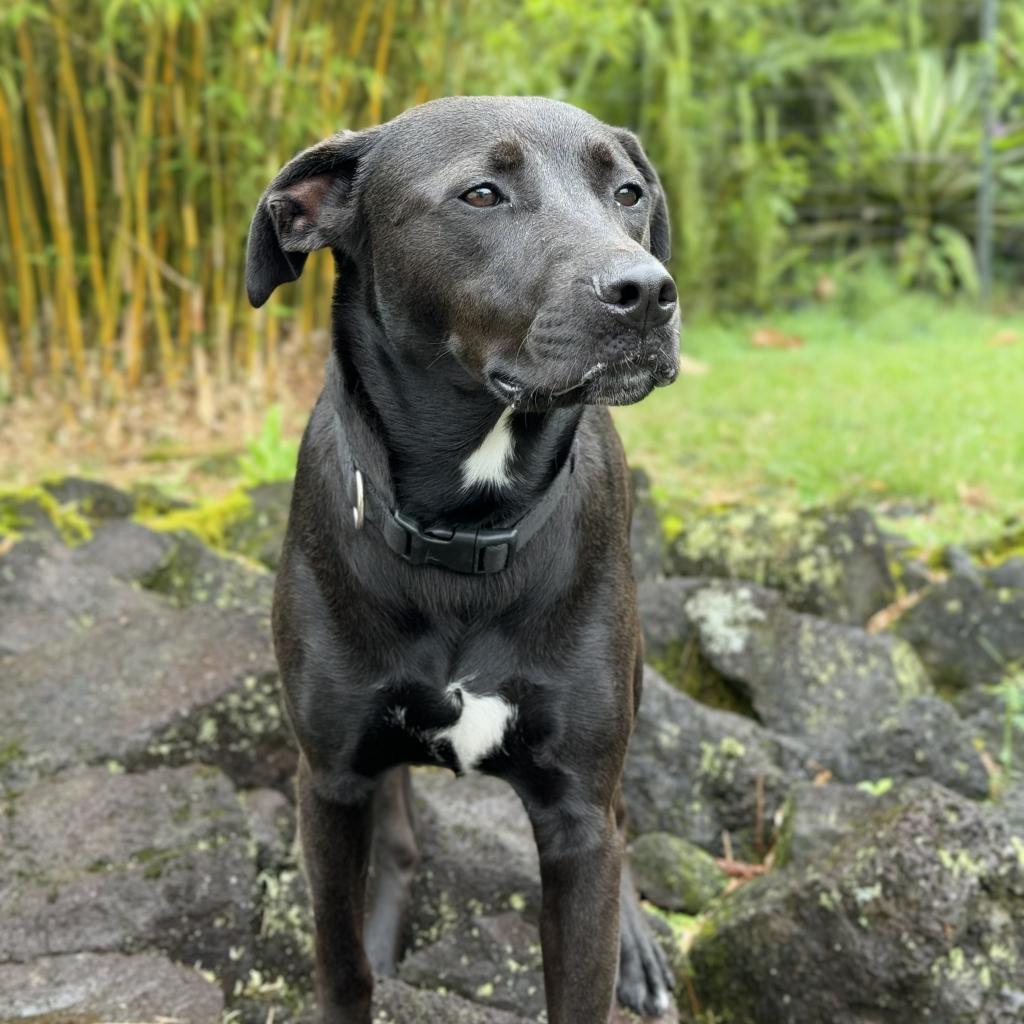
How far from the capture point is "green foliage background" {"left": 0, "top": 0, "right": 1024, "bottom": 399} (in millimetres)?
6316

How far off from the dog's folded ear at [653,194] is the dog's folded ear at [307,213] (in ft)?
1.75

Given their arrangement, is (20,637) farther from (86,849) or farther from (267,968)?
(267,968)

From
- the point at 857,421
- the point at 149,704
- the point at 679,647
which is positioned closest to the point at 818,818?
the point at 679,647

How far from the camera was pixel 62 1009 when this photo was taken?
248cm

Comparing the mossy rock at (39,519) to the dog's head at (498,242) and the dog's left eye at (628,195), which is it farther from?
the dog's left eye at (628,195)

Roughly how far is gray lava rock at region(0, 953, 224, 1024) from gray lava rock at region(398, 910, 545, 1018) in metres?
0.48

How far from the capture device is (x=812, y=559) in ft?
14.5

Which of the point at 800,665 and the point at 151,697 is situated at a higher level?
the point at 151,697

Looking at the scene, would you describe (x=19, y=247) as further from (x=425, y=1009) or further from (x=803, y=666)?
(x=425, y=1009)

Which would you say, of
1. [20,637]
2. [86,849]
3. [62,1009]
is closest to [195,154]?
[20,637]

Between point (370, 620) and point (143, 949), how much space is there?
0.89 metres

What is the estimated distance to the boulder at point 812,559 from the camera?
4.40 meters

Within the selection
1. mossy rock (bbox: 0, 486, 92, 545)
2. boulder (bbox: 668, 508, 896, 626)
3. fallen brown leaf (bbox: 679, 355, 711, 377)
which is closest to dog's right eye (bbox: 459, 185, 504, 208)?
boulder (bbox: 668, 508, 896, 626)

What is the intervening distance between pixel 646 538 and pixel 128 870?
2127 mm
